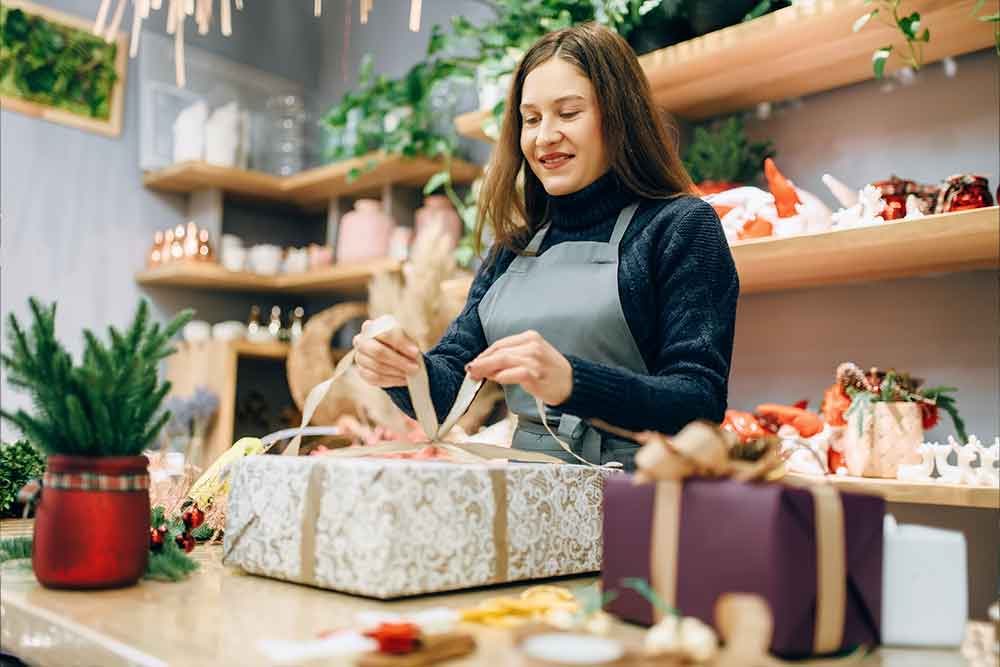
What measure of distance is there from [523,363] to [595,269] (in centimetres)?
35

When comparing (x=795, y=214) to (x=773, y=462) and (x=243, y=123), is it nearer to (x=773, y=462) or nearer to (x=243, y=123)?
(x=773, y=462)

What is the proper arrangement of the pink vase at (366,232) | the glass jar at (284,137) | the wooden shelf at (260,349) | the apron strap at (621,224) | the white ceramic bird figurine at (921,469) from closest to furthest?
the apron strap at (621,224), the white ceramic bird figurine at (921,469), the pink vase at (366,232), the wooden shelf at (260,349), the glass jar at (284,137)

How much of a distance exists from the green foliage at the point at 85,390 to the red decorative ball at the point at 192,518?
26 cm

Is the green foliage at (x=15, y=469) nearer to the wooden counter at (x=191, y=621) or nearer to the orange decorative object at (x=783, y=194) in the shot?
the wooden counter at (x=191, y=621)

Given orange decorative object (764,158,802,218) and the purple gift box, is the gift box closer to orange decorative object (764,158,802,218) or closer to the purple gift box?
the purple gift box

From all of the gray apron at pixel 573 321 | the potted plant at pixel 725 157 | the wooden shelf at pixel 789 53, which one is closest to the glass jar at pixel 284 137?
the wooden shelf at pixel 789 53

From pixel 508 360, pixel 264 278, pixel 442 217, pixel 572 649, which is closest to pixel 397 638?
pixel 572 649

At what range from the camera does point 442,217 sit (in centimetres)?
302

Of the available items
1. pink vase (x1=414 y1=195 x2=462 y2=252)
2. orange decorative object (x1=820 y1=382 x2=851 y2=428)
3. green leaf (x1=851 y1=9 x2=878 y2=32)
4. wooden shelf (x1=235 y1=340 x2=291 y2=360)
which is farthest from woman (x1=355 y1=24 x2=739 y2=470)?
wooden shelf (x1=235 y1=340 x2=291 y2=360)

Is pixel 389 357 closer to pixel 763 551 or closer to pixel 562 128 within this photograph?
pixel 562 128

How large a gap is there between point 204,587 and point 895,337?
161 centimetres

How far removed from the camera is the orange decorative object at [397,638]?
548 millimetres

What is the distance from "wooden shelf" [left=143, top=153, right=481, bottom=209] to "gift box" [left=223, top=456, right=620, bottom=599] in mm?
2290

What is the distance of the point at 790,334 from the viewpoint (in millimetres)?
2133
